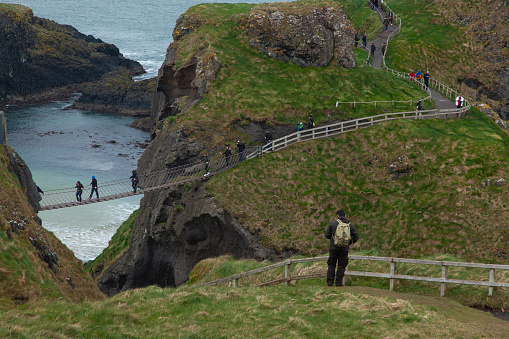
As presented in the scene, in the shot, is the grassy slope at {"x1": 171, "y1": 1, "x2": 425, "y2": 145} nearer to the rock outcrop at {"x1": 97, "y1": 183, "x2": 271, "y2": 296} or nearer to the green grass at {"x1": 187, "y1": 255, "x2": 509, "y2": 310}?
the rock outcrop at {"x1": 97, "y1": 183, "x2": 271, "y2": 296}

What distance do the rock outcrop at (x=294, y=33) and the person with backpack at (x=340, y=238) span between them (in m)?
36.3

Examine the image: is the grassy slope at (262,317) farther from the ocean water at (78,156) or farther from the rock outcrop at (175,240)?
the ocean water at (78,156)

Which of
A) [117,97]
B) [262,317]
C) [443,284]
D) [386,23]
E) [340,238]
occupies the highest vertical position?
[386,23]

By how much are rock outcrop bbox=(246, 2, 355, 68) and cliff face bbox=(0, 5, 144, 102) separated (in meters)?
72.2

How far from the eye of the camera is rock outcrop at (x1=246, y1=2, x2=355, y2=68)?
50719 millimetres

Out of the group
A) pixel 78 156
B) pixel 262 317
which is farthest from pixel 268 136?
pixel 78 156

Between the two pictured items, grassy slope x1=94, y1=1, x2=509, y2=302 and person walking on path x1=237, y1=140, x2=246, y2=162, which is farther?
person walking on path x1=237, y1=140, x2=246, y2=162

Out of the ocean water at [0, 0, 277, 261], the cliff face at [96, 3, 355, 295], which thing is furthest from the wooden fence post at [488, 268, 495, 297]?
the ocean water at [0, 0, 277, 261]

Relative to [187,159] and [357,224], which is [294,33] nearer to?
[187,159]

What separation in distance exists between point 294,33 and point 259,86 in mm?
7532

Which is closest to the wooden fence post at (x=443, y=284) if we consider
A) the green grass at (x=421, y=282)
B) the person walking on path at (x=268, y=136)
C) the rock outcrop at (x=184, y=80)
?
the green grass at (x=421, y=282)

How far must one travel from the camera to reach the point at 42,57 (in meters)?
112

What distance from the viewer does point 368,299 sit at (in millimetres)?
15734

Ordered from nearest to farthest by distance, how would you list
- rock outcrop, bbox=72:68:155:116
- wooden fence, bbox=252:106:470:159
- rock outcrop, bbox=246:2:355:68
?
wooden fence, bbox=252:106:470:159 < rock outcrop, bbox=246:2:355:68 < rock outcrop, bbox=72:68:155:116
